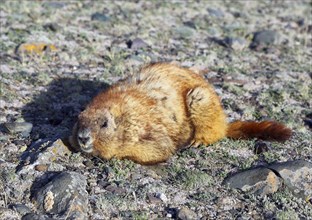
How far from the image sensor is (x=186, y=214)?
6070 mm

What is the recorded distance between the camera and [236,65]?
11.2 metres

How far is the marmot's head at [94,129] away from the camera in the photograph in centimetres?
662

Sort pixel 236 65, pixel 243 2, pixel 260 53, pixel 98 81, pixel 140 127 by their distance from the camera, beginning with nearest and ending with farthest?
pixel 140 127 < pixel 98 81 < pixel 236 65 < pixel 260 53 < pixel 243 2

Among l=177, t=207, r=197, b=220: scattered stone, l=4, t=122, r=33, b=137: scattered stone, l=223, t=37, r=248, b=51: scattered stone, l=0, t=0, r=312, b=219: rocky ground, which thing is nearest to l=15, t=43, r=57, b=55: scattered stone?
l=0, t=0, r=312, b=219: rocky ground

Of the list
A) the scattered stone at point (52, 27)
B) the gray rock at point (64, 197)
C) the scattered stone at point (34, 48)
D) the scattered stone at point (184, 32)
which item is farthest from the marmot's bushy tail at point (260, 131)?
the scattered stone at point (52, 27)

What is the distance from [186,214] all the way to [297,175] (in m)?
1.56

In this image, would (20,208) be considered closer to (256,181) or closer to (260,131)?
(256,181)

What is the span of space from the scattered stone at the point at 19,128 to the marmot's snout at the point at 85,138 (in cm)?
135

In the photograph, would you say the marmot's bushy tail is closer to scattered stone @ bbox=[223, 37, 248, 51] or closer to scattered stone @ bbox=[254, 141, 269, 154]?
scattered stone @ bbox=[254, 141, 269, 154]

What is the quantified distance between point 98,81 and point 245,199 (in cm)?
403

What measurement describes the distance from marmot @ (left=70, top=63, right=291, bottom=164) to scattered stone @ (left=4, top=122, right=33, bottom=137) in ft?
3.53

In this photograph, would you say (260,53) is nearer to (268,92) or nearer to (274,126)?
(268,92)

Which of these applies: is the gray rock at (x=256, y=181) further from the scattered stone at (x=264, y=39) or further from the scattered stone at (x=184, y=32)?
the scattered stone at (x=184, y=32)

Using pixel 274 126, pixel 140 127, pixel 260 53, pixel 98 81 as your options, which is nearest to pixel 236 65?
pixel 260 53
